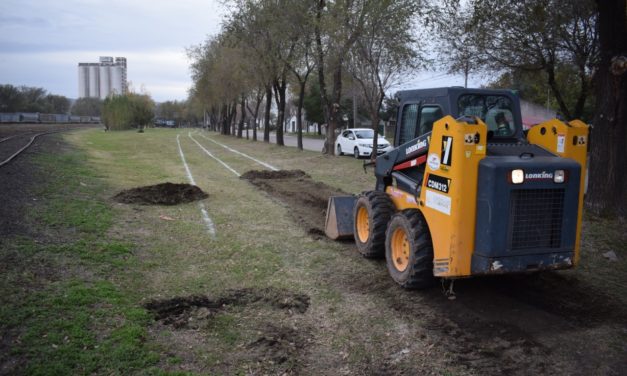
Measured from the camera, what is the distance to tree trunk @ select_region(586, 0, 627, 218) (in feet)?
30.9

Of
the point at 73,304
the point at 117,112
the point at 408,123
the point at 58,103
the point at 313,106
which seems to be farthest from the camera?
the point at 58,103

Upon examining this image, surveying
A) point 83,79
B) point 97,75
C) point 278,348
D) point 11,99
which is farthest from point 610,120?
point 83,79

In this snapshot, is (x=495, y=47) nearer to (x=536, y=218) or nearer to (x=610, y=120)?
(x=610, y=120)

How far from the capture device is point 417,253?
6.03 meters

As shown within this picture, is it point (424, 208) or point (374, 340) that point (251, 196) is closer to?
point (424, 208)

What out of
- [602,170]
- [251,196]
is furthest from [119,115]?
[602,170]

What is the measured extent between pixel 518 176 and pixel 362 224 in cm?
326

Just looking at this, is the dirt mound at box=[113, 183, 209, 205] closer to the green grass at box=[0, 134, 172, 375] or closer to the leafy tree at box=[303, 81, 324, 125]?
the green grass at box=[0, 134, 172, 375]

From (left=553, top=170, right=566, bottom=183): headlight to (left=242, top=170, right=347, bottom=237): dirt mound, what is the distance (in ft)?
15.1

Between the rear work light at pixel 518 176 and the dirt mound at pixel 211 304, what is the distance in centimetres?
262

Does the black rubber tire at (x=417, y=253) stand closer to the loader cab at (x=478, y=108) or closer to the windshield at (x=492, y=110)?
the loader cab at (x=478, y=108)

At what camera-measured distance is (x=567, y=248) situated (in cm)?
568

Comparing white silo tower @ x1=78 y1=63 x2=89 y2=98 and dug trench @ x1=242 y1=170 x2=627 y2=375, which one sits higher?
white silo tower @ x1=78 y1=63 x2=89 y2=98

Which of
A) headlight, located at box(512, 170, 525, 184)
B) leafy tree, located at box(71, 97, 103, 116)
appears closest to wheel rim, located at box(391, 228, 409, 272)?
headlight, located at box(512, 170, 525, 184)
